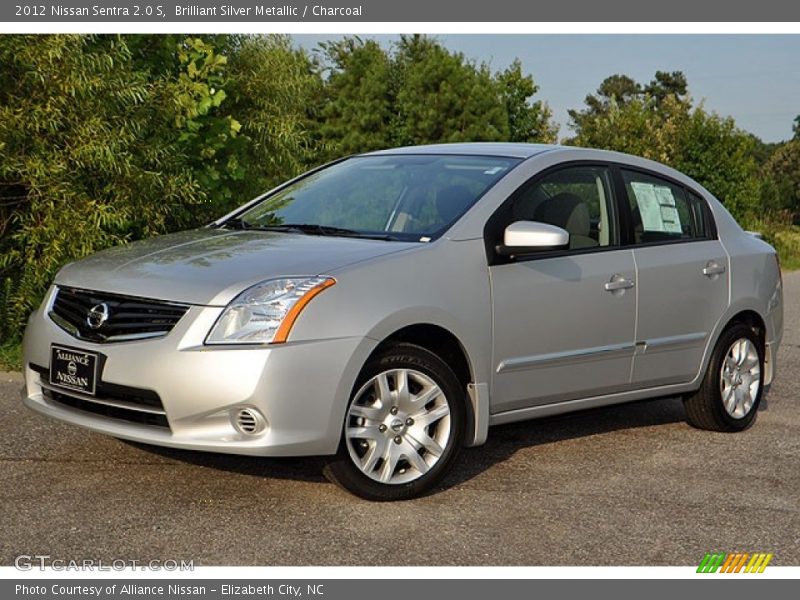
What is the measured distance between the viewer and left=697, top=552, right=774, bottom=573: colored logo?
4.82m

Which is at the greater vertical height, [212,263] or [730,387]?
[212,263]

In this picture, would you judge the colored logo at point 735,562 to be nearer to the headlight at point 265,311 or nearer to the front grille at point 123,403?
the headlight at point 265,311

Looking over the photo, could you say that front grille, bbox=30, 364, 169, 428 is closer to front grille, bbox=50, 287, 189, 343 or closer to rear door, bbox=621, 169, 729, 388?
front grille, bbox=50, 287, 189, 343

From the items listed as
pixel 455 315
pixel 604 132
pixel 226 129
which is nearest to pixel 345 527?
pixel 455 315

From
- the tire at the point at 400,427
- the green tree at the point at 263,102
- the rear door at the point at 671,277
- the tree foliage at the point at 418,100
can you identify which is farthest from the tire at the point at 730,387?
the tree foliage at the point at 418,100

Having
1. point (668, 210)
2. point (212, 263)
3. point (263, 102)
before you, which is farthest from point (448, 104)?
point (212, 263)

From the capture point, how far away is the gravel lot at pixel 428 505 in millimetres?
4883

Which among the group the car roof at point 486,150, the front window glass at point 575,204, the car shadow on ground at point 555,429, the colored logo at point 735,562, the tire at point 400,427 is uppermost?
the car roof at point 486,150

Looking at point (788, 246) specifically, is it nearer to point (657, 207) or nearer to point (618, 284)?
point (657, 207)

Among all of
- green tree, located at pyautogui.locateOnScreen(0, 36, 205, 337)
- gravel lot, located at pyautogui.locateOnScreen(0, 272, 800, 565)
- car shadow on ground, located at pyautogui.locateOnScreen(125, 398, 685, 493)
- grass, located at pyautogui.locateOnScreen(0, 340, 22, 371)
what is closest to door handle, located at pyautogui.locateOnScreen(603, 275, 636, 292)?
car shadow on ground, located at pyautogui.locateOnScreen(125, 398, 685, 493)

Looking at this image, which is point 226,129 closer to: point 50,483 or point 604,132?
point 50,483

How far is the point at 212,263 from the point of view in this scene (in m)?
5.58

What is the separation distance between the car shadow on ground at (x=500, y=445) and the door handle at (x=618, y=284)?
686 mm

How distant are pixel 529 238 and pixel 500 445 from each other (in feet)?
4.78
